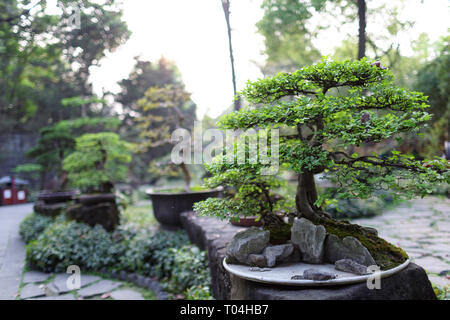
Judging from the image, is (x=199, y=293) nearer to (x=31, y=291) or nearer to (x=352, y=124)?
(x=31, y=291)

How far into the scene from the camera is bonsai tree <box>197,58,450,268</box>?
1489mm

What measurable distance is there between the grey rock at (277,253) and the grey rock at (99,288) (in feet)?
7.21

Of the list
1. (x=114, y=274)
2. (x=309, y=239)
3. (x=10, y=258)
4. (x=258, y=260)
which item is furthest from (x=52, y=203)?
(x=309, y=239)

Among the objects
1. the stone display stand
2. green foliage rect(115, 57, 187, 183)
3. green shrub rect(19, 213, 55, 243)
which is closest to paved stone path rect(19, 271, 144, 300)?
green shrub rect(19, 213, 55, 243)

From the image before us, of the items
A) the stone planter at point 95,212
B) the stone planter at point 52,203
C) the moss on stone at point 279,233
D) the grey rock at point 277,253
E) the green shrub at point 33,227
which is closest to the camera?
the grey rock at point 277,253

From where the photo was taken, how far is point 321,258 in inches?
66.3

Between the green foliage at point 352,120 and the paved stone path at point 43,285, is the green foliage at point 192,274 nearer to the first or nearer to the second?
the paved stone path at point 43,285

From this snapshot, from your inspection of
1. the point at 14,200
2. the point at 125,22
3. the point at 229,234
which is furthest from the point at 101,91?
the point at 229,234

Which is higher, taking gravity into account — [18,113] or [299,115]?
[18,113]

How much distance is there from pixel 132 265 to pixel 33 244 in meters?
1.54

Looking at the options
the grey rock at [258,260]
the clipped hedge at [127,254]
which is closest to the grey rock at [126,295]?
the clipped hedge at [127,254]

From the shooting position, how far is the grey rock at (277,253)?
1.67m

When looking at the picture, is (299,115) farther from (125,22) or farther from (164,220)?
(164,220)

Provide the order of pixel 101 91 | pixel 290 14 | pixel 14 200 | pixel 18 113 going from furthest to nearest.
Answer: pixel 18 113 < pixel 14 200 < pixel 101 91 < pixel 290 14
